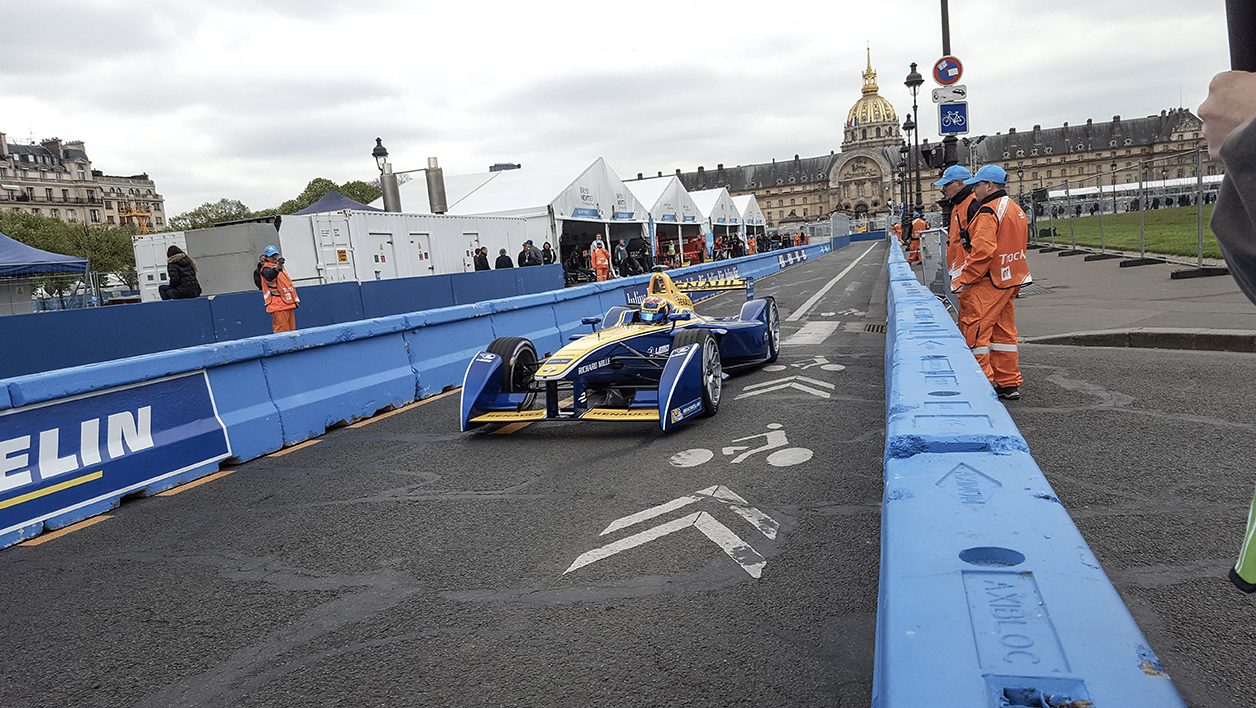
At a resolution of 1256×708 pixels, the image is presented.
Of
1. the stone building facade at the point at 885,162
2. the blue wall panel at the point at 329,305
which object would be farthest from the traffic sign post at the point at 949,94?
the stone building facade at the point at 885,162

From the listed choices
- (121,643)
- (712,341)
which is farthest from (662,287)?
(121,643)

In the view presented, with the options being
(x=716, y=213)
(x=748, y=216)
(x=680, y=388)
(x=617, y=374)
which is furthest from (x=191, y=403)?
(x=748, y=216)

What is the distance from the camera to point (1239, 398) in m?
6.70

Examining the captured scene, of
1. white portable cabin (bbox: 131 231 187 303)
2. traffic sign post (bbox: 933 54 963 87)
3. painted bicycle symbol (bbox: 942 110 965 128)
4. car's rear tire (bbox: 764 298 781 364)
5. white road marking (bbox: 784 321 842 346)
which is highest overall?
traffic sign post (bbox: 933 54 963 87)

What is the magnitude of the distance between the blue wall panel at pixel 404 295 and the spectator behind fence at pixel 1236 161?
14853 millimetres

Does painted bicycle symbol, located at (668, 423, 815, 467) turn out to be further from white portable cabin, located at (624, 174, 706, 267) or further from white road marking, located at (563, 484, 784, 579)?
white portable cabin, located at (624, 174, 706, 267)

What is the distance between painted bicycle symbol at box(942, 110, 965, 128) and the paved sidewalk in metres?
3.42

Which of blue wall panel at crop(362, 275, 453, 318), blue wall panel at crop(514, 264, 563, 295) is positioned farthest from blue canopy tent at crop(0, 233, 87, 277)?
blue wall panel at crop(514, 264, 563, 295)

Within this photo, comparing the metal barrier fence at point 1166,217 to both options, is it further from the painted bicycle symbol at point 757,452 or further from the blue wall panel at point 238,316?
the blue wall panel at point 238,316

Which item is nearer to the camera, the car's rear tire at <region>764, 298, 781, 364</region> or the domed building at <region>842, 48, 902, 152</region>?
the car's rear tire at <region>764, 298, 781, 364</region>

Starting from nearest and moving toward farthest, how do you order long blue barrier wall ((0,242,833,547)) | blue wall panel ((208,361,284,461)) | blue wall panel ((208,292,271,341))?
1. long blue barrier wall ((0,242,833,547))
2. blue wall panel ((208,361,284,461))
3. blue wall panel ((208,292,271,341))

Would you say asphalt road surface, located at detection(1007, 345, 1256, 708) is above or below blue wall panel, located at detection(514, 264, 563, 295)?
below

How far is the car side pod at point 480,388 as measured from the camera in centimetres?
716

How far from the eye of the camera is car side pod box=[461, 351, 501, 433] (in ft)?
23.5
